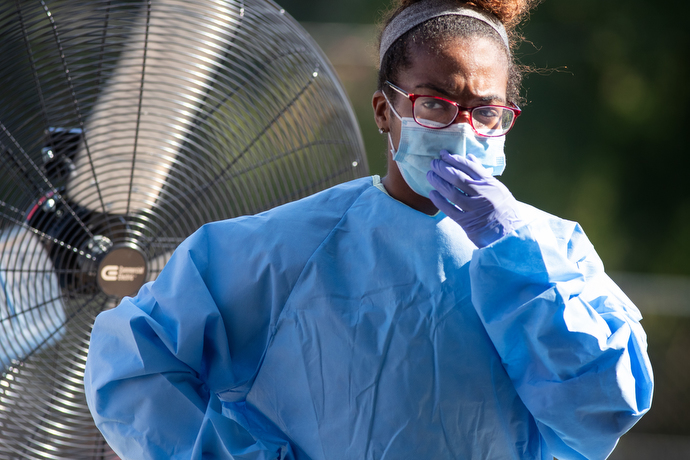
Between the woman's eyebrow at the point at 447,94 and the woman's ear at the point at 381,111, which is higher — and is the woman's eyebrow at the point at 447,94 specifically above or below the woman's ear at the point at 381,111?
above

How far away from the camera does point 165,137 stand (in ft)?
3.84

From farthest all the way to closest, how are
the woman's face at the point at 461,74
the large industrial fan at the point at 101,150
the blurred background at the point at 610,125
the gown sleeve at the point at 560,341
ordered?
1. the blurred background at the point at 610,125
2. the large industrial fan at the point at 101,150
3. the woman's face at the point at 461,74
4. the gown sleeve at the point at 560,341

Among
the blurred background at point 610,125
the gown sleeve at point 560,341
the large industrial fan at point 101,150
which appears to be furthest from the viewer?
the blurred background at point 610,125

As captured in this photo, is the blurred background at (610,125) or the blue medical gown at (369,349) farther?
the blurred background at (610,125)

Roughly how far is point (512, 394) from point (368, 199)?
1.05 ft

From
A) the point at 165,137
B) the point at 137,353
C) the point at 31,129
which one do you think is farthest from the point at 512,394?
the point at 31,129

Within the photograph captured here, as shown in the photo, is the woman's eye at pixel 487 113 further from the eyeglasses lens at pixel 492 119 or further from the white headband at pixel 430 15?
the white headband at pixel 430 15

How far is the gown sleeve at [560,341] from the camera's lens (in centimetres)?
70

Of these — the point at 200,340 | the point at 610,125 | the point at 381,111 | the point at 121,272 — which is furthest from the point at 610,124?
the point at 200,340

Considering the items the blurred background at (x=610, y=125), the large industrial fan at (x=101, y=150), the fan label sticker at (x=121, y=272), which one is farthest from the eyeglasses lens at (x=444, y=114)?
the blurred background at (x=610, y=125)

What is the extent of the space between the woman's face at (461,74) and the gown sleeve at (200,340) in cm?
21

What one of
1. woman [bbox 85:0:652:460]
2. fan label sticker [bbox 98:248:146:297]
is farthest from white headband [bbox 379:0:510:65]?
fan label sticker [bbox 98:248:146:297]

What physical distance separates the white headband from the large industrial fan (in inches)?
13.8

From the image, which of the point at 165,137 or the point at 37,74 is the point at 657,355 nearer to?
the point at 165,137
